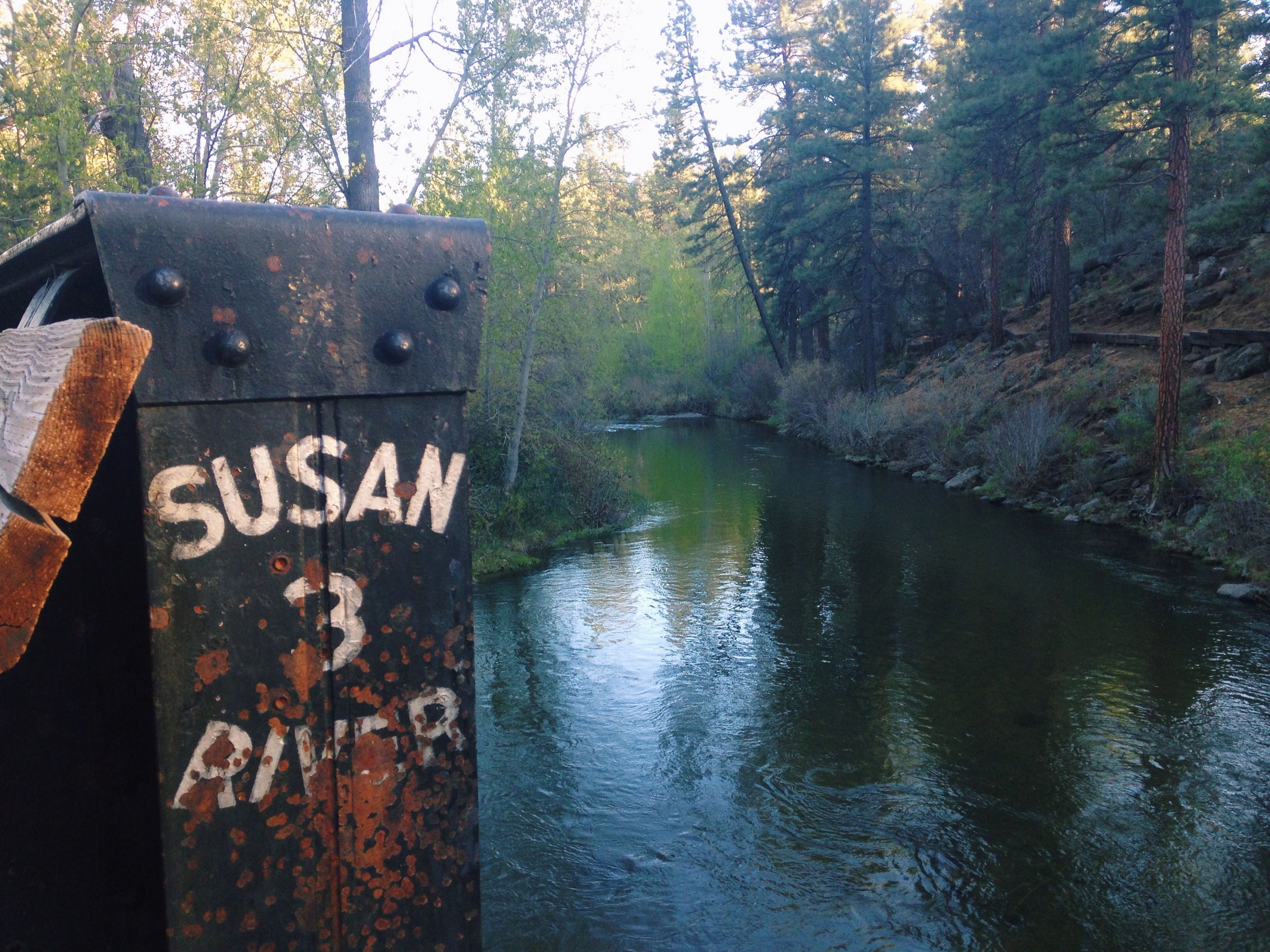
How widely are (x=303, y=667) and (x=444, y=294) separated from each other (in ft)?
2.08

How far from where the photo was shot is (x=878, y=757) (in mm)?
7191

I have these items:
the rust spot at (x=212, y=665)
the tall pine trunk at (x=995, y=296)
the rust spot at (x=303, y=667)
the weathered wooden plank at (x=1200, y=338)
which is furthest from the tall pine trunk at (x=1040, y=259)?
the rust spot at (x=212, y=665)

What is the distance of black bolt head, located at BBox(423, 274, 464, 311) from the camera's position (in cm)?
154

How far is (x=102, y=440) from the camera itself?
93 cm

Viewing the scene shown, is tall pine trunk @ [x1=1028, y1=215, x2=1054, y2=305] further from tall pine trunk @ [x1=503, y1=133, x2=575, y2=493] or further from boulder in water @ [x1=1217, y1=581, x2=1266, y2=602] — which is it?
boulder in water @ [x1=1217, y1=581, x2=1266, y2=602]

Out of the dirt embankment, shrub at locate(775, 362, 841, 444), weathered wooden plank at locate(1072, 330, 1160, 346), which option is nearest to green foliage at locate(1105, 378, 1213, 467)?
the dirt embankment

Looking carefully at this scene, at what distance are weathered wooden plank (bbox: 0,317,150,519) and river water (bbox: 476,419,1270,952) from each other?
15.5ft

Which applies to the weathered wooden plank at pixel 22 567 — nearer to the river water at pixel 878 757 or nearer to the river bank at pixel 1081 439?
the river water at pixel 878 757

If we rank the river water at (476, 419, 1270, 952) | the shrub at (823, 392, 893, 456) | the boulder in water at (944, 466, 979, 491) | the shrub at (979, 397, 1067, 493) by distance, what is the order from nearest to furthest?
the river water at (476, 419, 1270, 952), the shrub at (979, 397, 1067, 493), the boulder in water at (944, 466, 979, 491), the shrub at (823, 392, 893, 456)

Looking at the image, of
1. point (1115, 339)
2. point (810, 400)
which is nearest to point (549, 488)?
point (1115, 339)

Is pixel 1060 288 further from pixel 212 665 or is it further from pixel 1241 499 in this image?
pixel 212 665

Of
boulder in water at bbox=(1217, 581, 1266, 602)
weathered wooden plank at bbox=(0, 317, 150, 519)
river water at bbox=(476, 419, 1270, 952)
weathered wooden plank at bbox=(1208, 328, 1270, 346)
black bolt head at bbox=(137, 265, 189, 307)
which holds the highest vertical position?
weathered wooden plank at bbox=(1208, 328, 1270, 346)

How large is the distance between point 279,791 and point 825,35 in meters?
34.0

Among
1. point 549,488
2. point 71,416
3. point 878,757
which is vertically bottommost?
point 878,757
